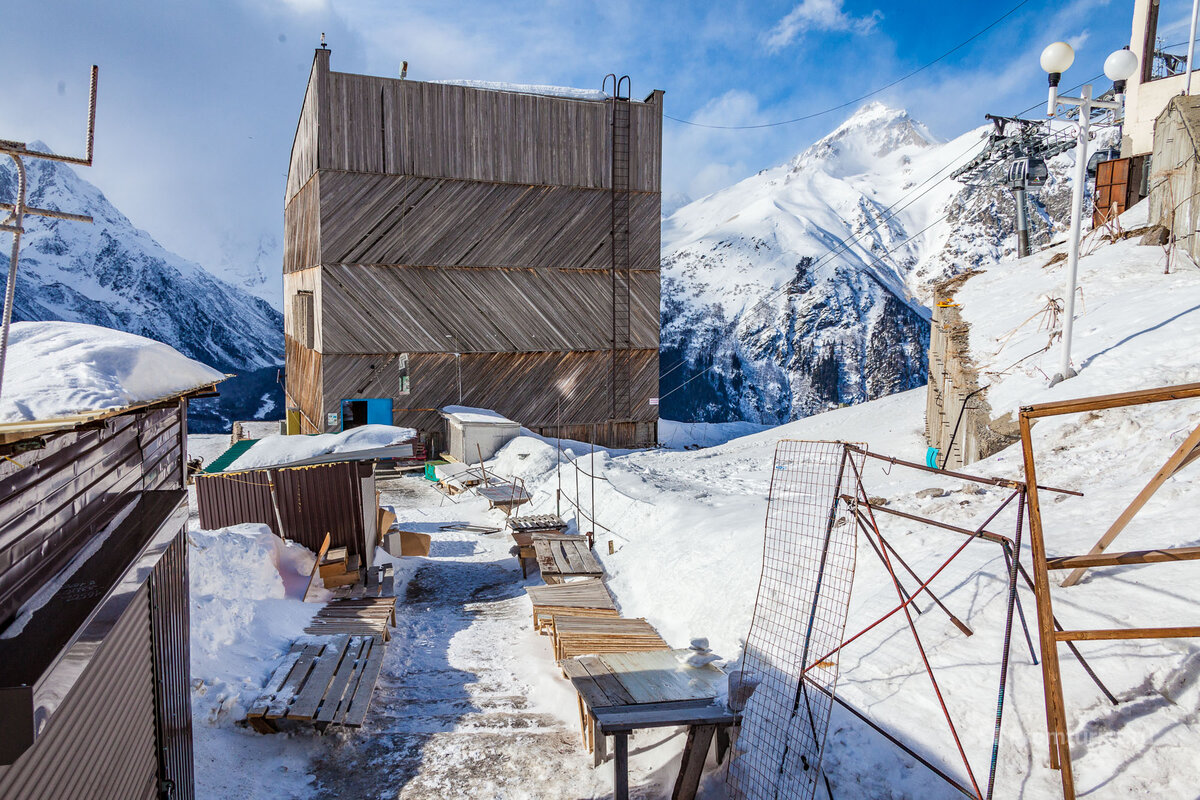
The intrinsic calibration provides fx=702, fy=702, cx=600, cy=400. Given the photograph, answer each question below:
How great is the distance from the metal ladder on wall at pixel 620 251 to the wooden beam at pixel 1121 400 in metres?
21.2

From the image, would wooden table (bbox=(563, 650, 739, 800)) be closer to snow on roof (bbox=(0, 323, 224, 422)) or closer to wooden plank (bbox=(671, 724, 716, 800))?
wooden plank (bbox=(671, 724, 716, 800))

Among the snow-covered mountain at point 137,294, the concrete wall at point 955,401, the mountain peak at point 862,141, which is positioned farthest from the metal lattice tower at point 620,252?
the mountain peak at point 862,141

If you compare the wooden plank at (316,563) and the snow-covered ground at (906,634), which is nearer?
the snow-covered ground at (906,634)

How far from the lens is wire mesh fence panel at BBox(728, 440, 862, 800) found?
486 centimetres

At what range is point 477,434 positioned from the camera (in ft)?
64.8

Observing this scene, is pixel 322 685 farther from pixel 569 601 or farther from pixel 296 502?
pixel 296 502

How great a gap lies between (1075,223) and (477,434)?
14665 millimetres

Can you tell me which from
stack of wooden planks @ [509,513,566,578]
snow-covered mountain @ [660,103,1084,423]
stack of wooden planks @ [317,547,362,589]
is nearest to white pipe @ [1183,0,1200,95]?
stack of wooden planks @ [509,513,566,578]

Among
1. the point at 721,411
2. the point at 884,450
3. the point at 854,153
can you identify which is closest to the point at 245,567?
the point at 884,450

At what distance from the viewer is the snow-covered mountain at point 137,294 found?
45750 mm

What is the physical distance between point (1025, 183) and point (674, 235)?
5627 centimetres

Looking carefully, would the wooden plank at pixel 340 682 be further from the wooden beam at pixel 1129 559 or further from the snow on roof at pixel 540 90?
the snow on roof at pixel 540 90

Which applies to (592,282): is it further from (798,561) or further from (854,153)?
(854,153)

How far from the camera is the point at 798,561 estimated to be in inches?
305
